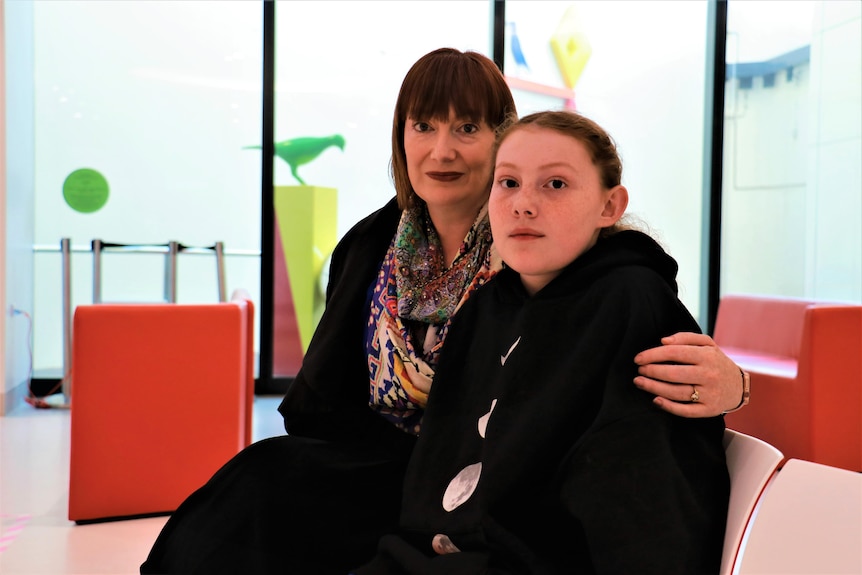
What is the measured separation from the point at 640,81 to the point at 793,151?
43.5 inches

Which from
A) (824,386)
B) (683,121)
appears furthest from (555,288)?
(683,121)

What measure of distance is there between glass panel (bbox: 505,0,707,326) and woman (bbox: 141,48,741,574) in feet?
12.0

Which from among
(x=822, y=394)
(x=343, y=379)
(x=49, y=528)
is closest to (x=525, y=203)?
(x=343, y=379)

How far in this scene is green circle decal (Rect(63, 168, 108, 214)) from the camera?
459cm

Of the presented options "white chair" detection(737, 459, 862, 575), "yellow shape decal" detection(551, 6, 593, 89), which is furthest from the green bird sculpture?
"white chair" detection(737, 459, 862, 575)

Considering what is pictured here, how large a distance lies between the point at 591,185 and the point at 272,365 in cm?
398

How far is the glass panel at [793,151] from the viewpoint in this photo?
488cm

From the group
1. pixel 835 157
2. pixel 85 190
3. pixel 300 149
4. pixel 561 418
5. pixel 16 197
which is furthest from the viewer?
pixel 835 157

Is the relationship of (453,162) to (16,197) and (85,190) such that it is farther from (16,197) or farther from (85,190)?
(85,190)

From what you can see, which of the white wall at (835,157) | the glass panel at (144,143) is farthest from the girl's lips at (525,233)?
the white wall at (835,157)

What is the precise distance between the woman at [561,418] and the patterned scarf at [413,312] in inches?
6.1

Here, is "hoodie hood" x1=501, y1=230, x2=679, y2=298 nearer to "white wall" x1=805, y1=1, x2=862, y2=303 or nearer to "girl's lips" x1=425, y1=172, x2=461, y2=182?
"girl's lips" x1=425, y1=172, x2=461, y2=182

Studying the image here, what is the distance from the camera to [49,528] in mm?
2398

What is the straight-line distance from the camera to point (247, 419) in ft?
8.98
